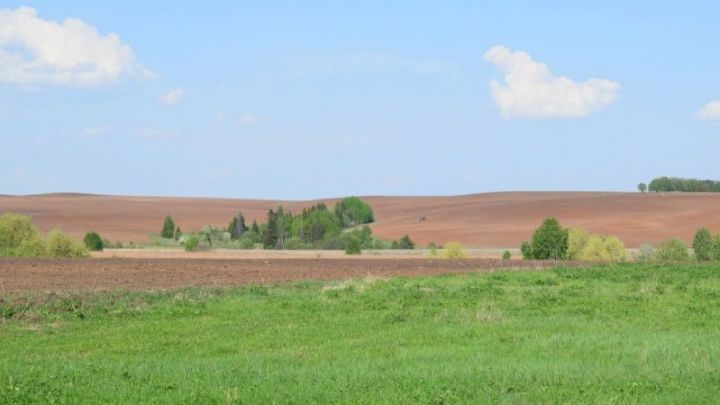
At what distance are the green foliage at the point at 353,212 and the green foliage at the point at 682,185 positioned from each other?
43.5 m

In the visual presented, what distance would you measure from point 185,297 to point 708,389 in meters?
15.6

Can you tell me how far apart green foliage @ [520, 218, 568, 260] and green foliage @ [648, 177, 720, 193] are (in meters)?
80.4

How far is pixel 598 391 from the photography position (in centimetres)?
1142

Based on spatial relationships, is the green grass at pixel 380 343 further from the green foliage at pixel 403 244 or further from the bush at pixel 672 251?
the green foliage at pixel 403 244

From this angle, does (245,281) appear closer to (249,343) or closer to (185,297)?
(185,297)

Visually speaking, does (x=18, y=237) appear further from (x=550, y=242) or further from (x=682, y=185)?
(x=682, y=185)

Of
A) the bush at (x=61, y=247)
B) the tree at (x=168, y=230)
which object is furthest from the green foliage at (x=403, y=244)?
the bush at (x=61, y=247)

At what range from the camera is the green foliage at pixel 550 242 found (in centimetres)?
5344

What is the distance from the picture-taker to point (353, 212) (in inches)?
4237

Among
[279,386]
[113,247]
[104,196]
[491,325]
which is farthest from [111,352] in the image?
[104,196]

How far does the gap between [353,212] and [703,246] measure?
59.5m

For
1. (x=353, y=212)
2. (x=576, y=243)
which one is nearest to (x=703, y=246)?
(x=576, y=243)

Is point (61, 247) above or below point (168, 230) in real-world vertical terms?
below

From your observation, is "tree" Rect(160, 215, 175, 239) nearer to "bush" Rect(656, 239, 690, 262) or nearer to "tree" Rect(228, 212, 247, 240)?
"tree" Rect(228, 212, 247, 240)
